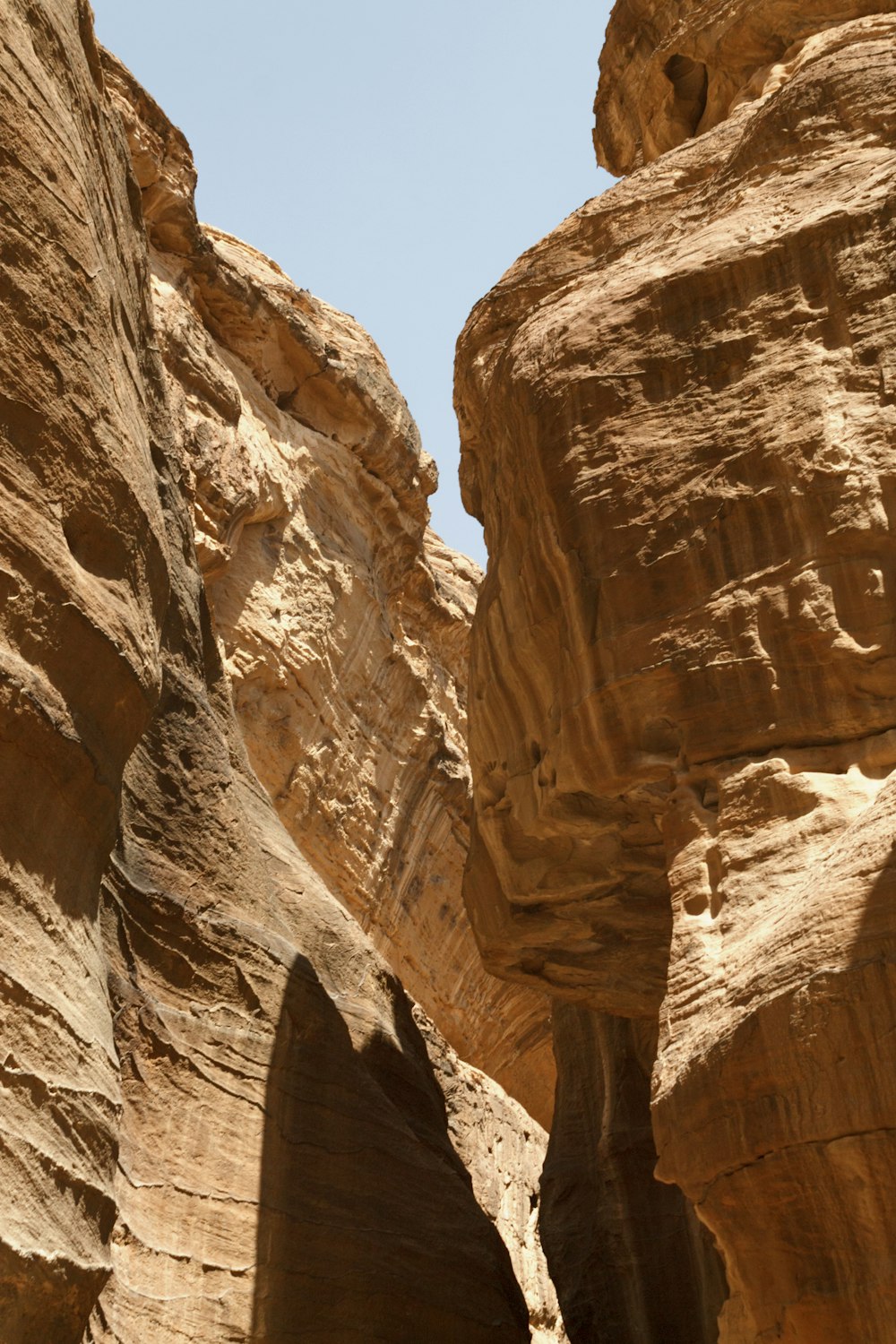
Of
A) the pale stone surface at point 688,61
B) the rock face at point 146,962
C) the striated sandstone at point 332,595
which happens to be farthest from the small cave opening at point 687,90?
the rock face at point 146,962

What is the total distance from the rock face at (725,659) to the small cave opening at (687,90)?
2.77 metres

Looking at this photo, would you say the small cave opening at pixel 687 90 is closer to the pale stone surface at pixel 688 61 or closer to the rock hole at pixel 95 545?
the pale stone surface at pixel 688 61

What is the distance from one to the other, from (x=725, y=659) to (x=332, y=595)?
30.5 feet

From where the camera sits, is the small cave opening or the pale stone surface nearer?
the pale stone surface

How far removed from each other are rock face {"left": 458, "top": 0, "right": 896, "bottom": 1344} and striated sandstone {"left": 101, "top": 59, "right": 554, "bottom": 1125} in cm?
553

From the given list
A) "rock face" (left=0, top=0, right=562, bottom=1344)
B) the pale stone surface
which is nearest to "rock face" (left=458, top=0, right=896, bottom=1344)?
"rock face" (left=0, top=0, right=562, bottom=1344)

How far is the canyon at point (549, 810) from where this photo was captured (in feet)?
19.3

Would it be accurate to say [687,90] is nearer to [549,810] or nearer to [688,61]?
[688,61]

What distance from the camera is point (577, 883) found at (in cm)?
885

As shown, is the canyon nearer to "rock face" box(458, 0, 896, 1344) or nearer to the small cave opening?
"rock face" box(458, 0, 896, 1344)

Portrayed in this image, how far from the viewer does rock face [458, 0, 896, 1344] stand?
595cm

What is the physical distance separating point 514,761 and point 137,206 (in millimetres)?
Result: 3735

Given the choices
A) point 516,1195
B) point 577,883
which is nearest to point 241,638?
point 516,1195

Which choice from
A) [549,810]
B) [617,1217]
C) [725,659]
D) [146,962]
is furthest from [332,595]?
[725,659]
